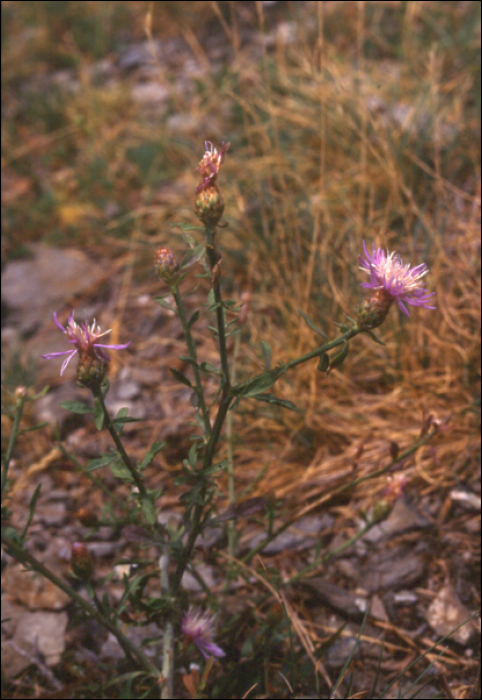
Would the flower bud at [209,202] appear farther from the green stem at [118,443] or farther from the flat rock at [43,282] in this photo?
the flat rock at [43,282]

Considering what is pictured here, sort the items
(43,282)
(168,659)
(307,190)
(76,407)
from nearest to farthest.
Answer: (76,407) < (168,659) < (307,190) < (43,282)

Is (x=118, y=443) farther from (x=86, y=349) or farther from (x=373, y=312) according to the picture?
(x=373, y=312)

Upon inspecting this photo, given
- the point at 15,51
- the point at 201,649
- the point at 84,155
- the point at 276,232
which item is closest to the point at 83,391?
the point at 276,232

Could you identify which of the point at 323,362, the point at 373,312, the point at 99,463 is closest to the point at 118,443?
the point at 99,463

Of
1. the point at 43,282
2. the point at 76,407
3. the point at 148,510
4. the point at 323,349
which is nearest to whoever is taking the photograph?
the point at 323,349

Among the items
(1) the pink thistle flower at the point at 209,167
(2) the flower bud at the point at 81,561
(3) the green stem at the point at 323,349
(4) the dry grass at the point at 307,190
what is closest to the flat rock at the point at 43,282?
(4) the dry grass at the point at 307,190

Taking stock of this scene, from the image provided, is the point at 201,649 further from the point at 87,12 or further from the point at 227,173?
the point at 87,12

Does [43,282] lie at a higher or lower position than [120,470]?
higher
